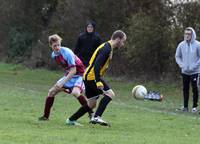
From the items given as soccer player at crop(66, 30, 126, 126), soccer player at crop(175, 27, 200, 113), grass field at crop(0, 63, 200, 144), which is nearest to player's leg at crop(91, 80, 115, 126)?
soccer player at crop(66, 30, 126, 126)

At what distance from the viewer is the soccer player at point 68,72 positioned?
1148 cm

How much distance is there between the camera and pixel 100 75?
11.2 m

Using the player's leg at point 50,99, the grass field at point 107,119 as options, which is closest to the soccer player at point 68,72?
the player's leg at point 50,99

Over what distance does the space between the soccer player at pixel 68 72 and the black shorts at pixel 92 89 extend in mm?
134

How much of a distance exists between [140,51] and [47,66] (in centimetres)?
985

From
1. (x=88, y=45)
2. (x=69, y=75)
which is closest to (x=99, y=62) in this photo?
(x=69, y=75)

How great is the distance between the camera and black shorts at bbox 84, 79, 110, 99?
448 inches

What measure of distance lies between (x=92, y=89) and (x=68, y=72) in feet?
1.78

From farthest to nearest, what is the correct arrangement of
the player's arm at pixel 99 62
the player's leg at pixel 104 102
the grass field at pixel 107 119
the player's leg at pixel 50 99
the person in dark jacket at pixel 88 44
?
the person in dark jacket at pixel 88 44 → the player's leg at pixel 50 99 → the player's leg at pixel 104 102 → the player's arm at pixel 99 62 → the grass field at pixel 107 119

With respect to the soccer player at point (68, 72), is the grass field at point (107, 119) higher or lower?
lower

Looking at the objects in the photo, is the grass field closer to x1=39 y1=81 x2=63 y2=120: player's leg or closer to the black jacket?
x1=39 y1=81 x2=63 y2=120: player's leg

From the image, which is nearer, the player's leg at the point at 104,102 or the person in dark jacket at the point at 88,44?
the player's leg at the point at 104,102

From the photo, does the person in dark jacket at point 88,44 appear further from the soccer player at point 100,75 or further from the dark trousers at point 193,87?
the soccer player at point 100,75

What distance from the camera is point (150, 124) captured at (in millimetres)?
12078
